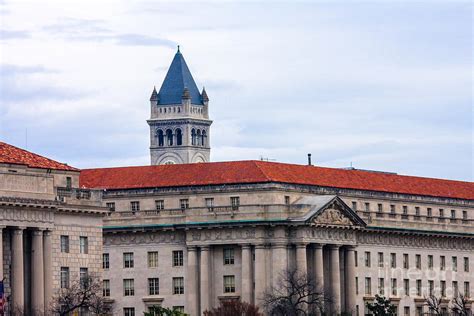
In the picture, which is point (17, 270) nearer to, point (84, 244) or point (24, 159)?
point (24, 159)

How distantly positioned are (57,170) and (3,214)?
45.2 feet

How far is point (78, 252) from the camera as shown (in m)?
188

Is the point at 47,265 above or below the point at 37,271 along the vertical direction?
above

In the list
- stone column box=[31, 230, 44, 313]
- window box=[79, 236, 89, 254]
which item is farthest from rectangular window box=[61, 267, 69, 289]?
stone column box=[31, 230, 44, 313]

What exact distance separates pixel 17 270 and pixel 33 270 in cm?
292

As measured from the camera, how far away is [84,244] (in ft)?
619

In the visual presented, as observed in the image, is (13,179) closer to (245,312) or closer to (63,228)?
(63,228)

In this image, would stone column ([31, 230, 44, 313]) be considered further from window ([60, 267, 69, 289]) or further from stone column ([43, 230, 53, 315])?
window ([60, 267, 69, 289])

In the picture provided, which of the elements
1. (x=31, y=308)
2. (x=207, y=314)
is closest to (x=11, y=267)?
(x=31, y=308)

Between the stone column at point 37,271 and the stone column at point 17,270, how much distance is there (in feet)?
5.29

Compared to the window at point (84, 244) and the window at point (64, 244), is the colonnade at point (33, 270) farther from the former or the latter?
the window at point (84, 244)

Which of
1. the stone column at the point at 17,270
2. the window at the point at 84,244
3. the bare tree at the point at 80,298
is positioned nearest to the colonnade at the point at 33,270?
the stone column at the point at 17,270

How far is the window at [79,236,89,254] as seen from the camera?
188125 mm

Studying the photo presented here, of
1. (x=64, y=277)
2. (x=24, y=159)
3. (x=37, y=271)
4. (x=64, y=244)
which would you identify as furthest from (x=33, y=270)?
(x=24, y=159)
